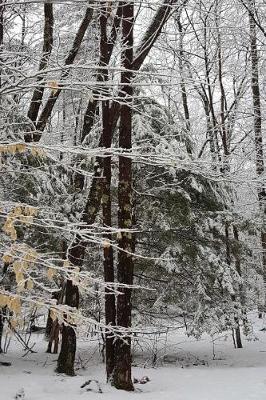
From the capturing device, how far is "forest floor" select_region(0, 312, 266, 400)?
282 inches

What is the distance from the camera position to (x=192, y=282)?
10828 mm

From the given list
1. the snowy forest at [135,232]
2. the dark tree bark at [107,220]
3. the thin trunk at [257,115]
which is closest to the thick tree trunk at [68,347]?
the snowy forest at [135,232]

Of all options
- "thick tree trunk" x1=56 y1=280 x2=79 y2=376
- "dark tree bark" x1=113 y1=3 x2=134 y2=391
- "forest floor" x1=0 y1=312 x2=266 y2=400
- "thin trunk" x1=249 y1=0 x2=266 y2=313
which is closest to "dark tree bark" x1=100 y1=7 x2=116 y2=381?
"dark tree bark" x1=113 y1=3 x2=134 y2=391

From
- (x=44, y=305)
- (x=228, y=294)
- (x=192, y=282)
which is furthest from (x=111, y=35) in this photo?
(x=44, y=305)

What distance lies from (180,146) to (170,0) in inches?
151

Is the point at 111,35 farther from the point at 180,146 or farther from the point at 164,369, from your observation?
the point at 164,369

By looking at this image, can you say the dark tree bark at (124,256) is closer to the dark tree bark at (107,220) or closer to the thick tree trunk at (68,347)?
the dark tree bark at (107,220)

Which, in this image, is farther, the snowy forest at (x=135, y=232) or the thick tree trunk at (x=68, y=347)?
the thick tree trunk at (x=68, y=347)


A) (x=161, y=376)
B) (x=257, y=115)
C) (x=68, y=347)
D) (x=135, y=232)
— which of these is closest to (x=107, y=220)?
(x=135, y=232)

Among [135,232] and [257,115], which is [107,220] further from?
[257,115]

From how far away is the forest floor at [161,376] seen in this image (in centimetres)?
715

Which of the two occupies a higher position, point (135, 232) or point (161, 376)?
point (135, 232)

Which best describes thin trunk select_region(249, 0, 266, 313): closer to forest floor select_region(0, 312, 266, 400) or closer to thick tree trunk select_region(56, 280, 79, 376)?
forest floor select_region(0, 312, 266, 400)

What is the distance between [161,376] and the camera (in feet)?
29.3
